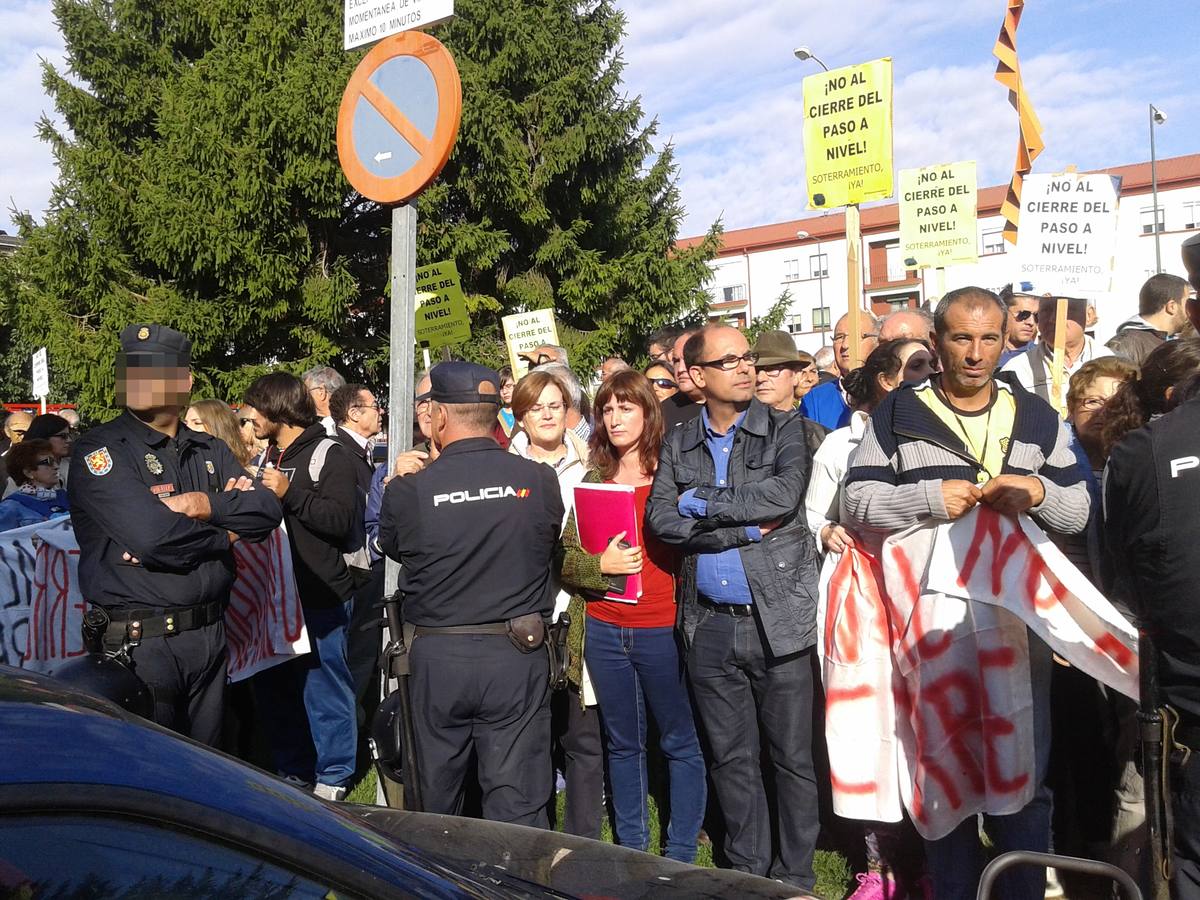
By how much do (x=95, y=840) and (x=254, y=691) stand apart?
5.21 m

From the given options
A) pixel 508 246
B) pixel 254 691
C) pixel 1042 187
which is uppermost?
pixel 508 246

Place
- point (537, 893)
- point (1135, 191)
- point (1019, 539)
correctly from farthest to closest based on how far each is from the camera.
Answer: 1. point (1135, 191)
2. point (1019, 539)
3. point (537, 893)

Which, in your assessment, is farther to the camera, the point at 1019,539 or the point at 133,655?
the point at 133,655

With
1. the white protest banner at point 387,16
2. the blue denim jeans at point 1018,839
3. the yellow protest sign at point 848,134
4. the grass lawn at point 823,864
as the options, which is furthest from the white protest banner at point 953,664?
the yellow protest sign at point 848,134

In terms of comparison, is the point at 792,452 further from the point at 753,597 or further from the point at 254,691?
the point at 254,691

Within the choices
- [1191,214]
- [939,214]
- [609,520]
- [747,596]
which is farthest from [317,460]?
[1191,214]

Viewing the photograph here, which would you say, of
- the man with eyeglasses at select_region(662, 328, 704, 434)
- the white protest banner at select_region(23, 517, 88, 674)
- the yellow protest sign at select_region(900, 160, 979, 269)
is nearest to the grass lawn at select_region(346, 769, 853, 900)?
the white protest banner at select_region(23, 517, 88, 674)

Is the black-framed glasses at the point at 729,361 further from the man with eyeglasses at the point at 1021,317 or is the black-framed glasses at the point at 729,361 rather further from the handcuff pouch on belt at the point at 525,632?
the man with eyeglasses at the point at 1021,317

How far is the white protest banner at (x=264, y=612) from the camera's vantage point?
5.68 metres

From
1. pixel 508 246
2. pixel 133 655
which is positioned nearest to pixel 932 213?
pixel 133 655

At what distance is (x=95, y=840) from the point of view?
1335mm

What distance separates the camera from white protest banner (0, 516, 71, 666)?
555cm

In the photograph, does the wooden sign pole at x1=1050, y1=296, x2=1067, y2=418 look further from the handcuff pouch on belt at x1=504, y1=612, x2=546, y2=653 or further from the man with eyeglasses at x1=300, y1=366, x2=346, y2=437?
the man with eyeglasses at x1=300, y1=366, x2=346, y2=437

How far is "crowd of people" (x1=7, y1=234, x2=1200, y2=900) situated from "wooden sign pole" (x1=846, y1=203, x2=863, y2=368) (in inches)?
102
